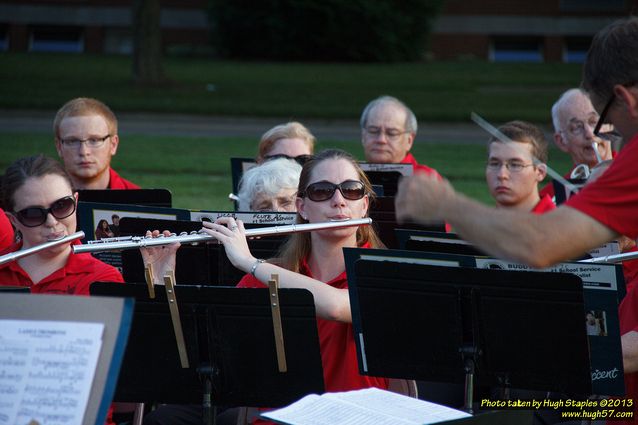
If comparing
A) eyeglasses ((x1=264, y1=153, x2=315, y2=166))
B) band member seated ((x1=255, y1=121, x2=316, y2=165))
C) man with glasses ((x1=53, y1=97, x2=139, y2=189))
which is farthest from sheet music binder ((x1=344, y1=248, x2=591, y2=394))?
man with glasses ((x1=53, y1=97, x2=139, y2=189))

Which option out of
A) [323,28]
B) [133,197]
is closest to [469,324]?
[133,197]

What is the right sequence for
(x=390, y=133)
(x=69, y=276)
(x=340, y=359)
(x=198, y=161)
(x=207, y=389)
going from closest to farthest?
(x=207, y=389), (x=340, y=359), (x=69, y=276), (x=390, y=133), (x=198, y=161)

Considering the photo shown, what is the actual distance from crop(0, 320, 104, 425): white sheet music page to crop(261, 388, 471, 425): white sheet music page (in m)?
0.59

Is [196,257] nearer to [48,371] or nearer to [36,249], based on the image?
[36,249]

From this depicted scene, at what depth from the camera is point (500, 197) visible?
586 cm

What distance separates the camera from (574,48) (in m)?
35.5

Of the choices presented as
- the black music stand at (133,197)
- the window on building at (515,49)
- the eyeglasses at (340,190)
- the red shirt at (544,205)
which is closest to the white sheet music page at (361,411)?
the eyeglasses at (340,190)

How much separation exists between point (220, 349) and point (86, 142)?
317 centimetres

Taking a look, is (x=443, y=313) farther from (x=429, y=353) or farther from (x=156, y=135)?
(x=156, y=135)

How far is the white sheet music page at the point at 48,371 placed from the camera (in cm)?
255

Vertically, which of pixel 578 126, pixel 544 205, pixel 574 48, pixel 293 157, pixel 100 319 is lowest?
pixel 100 319

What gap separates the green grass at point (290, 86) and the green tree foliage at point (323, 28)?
1.22m

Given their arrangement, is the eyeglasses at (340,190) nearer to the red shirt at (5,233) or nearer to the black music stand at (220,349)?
the black music stand at (220,349)

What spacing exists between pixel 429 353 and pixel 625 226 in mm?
1167
